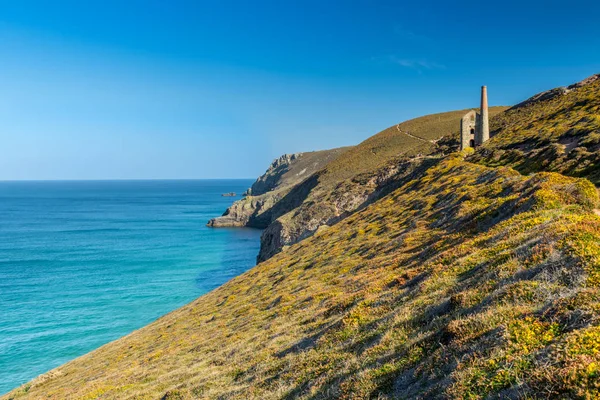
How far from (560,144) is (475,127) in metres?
22.7

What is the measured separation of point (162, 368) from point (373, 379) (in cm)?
1347

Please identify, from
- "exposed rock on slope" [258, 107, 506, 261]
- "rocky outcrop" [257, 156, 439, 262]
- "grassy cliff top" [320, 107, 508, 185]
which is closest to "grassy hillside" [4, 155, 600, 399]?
"exposed rock on slope" [258, 107, 506, 261]

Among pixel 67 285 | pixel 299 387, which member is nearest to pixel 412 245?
pixel 299 387

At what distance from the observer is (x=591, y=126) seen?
106 feet

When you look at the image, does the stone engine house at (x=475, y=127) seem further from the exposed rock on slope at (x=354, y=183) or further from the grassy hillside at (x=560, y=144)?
the exposed rock on slope at (x=354, y=183)

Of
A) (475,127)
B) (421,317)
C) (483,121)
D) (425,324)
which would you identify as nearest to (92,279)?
(475,127)

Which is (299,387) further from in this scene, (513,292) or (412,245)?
(412,245)

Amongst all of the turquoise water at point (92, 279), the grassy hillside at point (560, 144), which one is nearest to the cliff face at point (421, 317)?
the grassy hillside at point (560, 144)

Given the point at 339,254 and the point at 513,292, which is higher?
the point at 513,292

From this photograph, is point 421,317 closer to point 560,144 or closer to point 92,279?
point 560,144

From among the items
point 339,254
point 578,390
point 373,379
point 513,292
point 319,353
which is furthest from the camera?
point 339,254

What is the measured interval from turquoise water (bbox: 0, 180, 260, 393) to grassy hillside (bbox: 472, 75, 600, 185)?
47.0m

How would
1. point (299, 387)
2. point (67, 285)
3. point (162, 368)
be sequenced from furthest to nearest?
point (67, 285) < point (162, 368) < point (299, 387)

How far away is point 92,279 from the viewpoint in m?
67.9
